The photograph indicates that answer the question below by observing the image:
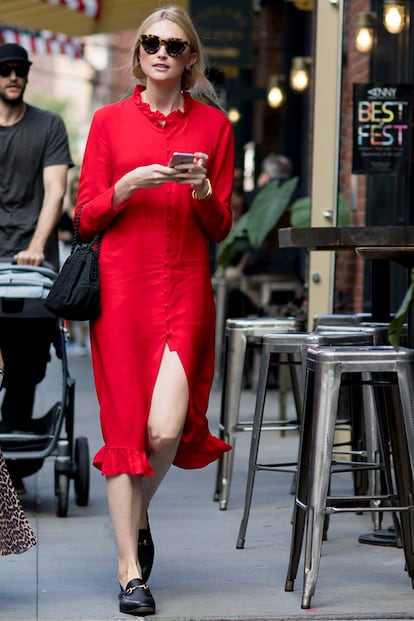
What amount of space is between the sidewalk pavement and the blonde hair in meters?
1.79

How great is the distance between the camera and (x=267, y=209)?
11.0 meters

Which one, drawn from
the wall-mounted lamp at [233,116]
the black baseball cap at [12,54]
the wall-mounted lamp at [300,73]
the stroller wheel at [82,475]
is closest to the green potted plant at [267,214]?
the wall-mounted lamp at [300,73]

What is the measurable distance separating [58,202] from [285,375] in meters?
2.92

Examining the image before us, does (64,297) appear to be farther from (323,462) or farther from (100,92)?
(100,92)

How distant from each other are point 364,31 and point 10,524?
5722 mm

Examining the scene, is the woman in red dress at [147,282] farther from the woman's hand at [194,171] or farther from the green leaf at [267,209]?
the green leaf at [267,209]

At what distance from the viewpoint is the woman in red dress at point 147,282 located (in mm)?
4898

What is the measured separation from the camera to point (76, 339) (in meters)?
16.8

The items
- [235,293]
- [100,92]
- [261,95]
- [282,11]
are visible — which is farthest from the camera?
[100,92]

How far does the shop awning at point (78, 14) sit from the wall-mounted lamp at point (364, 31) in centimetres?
575

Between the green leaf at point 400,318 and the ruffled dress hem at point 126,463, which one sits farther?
the ruffled dress hem at point 126,463

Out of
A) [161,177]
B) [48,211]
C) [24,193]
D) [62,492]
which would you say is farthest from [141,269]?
[24,193]

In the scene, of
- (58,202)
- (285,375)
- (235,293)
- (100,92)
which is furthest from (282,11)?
(100,92)

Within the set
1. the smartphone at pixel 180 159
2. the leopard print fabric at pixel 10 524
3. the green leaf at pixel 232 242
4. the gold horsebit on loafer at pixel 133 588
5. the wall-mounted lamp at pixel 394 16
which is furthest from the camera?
the green leaf at pixel 232 242
